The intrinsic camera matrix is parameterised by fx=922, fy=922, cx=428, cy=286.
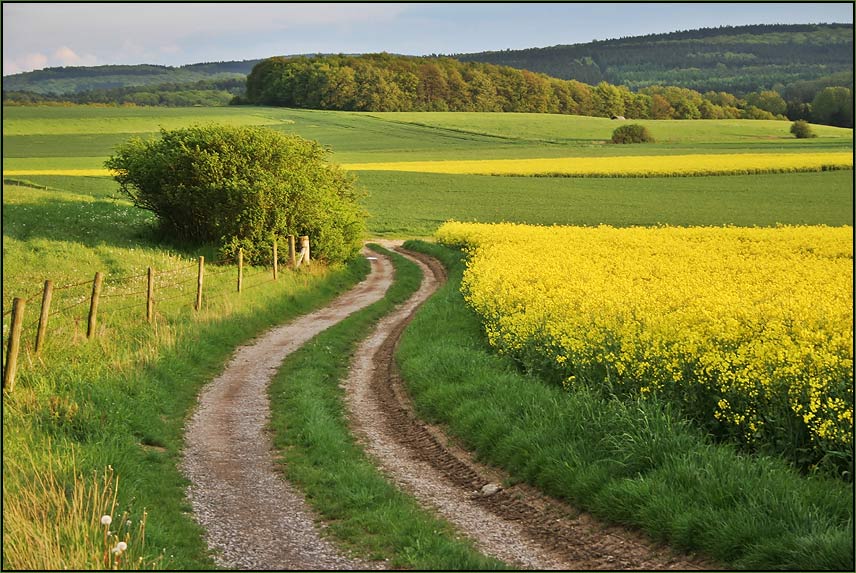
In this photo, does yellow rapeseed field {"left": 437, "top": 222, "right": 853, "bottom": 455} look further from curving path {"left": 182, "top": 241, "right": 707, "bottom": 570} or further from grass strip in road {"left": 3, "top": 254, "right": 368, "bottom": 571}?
grass strip in road {"left": 3, "top": 254, "right": 368, "bottom": 571}

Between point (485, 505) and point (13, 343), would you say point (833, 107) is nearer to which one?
point (485, 505)

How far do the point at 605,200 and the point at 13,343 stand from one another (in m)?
55.9

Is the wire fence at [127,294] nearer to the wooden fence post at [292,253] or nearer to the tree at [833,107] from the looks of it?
the wooden fence post at [292,253]

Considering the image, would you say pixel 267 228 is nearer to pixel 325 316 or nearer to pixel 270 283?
pixel 270 283

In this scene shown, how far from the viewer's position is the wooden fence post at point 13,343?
1227cm

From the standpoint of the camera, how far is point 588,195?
222ft

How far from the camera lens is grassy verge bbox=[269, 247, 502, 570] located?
8.66 metres

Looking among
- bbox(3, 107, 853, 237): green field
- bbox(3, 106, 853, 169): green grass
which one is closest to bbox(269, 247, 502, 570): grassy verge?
bbox(3, 107, 853, 237): green field

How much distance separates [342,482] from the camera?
10836 mm

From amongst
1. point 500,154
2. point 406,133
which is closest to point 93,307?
point 500,154

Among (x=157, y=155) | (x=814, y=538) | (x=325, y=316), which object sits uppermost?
(x=157, y=155)

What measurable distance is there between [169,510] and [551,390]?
569 cm

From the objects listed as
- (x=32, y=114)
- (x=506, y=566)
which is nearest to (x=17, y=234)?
(x=506, y=566)

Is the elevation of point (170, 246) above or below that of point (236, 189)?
below
